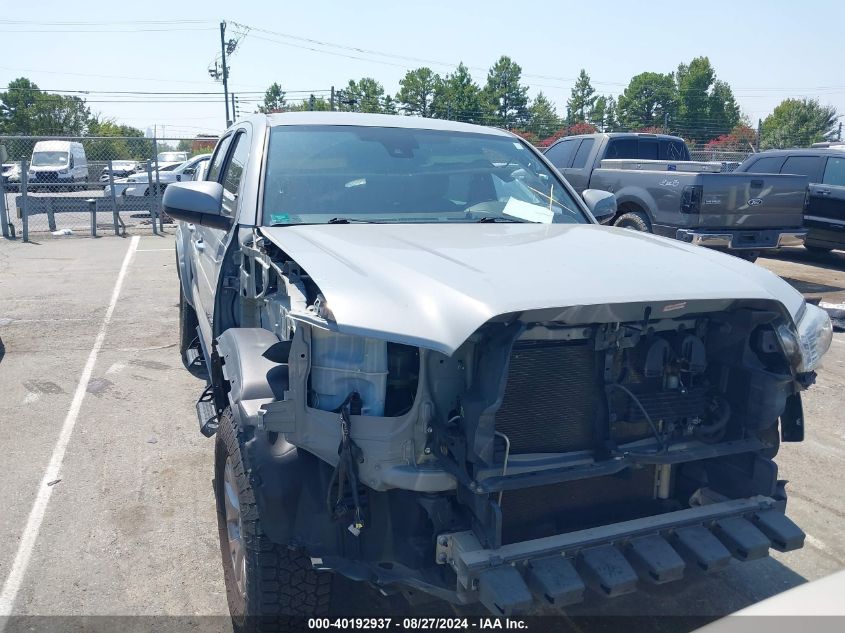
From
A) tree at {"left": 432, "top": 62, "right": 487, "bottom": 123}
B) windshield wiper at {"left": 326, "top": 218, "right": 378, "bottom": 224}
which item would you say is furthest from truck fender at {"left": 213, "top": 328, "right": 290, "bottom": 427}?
tree at {"left": 432, "top": 62, "right": 487, "bottom": 123}

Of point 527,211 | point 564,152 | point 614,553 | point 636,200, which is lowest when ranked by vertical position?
point 614,553

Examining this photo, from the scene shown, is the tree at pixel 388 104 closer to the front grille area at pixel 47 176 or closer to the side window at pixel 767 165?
the front grille area at pixel 47 176

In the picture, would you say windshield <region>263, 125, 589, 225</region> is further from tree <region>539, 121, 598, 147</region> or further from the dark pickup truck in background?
tree <region>539, 121, 598, 147</region>

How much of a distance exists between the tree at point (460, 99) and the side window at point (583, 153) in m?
53.6

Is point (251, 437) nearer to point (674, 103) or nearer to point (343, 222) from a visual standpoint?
point (343, 222)

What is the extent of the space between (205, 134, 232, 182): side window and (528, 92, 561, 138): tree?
5952cm

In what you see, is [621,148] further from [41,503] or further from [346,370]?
[346,370]

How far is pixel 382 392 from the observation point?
97.2 inches

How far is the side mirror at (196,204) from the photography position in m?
3.75

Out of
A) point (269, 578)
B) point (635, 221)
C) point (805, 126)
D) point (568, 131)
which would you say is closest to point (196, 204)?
point (269, 578)

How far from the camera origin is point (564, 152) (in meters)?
12.9

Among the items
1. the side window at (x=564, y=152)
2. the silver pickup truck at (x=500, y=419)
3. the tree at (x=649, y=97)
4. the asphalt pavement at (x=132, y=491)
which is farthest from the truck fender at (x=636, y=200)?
the tree at (x=649, y=97)

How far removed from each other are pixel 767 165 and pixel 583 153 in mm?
3431

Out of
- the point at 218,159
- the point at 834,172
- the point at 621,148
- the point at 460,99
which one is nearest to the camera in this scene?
the point at 218,159
